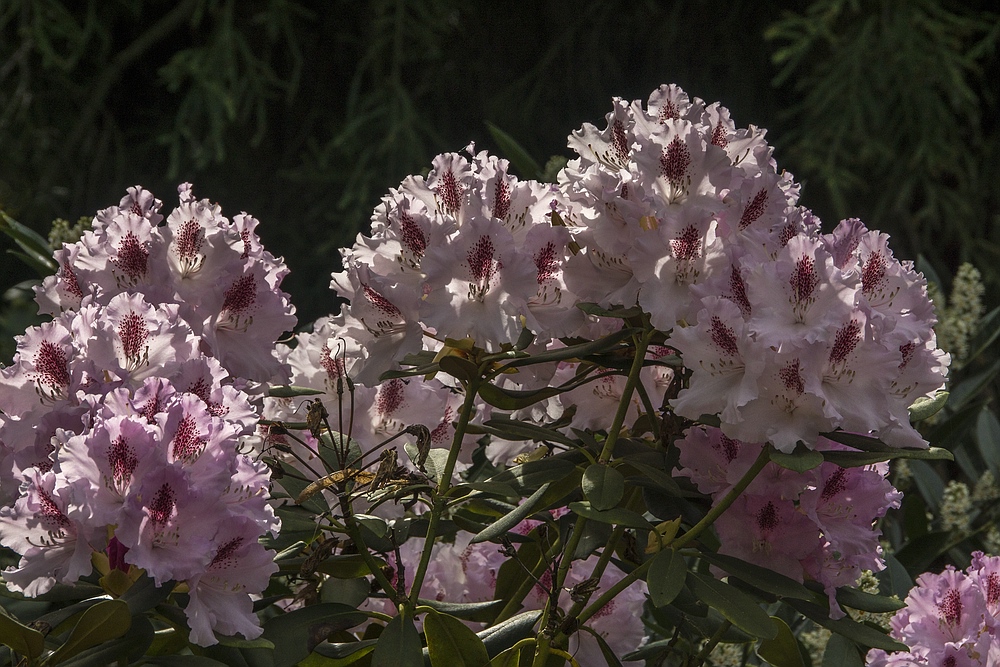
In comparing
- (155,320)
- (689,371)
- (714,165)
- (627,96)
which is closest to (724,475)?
(689,371)

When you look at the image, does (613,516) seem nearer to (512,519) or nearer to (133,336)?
(512,519)

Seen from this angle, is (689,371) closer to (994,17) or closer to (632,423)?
(632,423)

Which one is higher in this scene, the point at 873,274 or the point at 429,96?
the point at 429,96

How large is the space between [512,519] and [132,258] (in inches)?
11.6

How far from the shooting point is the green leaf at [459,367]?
68 cm

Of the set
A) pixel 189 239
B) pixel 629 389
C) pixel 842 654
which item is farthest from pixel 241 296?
pixel 842 654

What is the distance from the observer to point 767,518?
715mm

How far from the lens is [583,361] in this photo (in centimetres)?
76

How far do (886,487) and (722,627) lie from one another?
141mm

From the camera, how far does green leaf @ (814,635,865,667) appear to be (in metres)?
0.81

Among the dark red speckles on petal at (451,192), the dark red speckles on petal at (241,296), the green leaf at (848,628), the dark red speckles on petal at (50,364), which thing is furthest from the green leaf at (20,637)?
the green leaf at (848,628)

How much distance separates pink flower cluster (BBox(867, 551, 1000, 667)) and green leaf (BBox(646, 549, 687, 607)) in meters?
0.22

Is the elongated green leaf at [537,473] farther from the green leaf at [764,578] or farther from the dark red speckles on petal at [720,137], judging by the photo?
the dark red speckles on petal at [720,137]

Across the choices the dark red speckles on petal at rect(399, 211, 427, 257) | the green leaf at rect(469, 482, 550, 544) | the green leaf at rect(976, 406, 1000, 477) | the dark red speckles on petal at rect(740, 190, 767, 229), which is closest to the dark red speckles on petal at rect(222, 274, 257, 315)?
the dark red speckles on petal at rect(399, 211, 427, 257)
